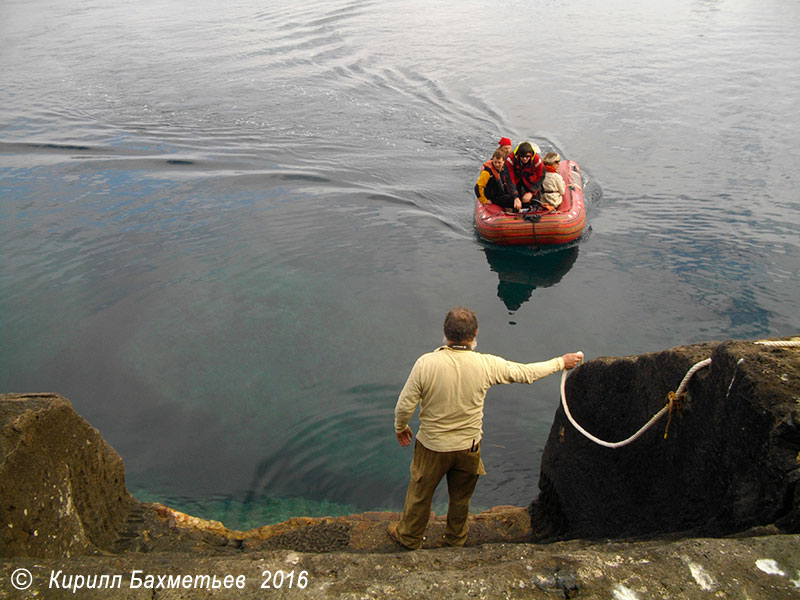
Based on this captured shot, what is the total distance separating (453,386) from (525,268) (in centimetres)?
752

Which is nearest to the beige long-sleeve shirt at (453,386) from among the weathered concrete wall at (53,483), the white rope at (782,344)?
the white rope at (782,344)

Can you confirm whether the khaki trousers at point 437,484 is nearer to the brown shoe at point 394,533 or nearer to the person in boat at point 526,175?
the brown shoe at point 394,533

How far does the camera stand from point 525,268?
1113 cm

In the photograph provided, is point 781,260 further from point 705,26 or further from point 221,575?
point 705,26

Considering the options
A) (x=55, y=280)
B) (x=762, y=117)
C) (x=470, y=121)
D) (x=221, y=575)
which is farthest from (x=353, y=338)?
(x=762, y=117)

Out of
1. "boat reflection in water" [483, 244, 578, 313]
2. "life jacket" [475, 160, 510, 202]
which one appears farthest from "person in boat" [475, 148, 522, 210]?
"boat reflection in water" [483, 244, 578, 313]

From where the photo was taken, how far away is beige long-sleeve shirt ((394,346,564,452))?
3914 mm

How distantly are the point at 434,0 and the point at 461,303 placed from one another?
1100 inches

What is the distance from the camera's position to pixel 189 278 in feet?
33.7

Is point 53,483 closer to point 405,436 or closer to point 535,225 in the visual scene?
point 405,436

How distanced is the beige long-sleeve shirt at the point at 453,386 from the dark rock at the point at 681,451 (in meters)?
0.71

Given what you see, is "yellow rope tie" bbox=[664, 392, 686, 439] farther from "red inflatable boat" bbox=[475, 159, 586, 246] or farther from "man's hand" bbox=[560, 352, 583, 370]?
"red inflatable boat" bbox=[475, 159, 586, 246]

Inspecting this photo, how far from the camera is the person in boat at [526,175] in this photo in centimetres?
1051

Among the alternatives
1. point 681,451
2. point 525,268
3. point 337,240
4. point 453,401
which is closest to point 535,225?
point 525,268
